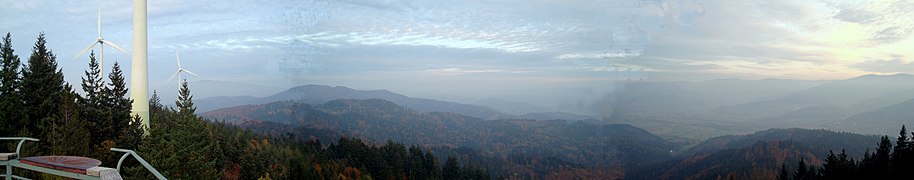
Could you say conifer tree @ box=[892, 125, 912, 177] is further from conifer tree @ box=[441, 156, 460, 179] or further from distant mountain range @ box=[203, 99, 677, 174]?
distant mountain range @ box=[203, 99, 677, 174]

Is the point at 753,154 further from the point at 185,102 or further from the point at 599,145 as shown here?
the point at 185,102

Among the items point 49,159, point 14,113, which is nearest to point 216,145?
point 14,113

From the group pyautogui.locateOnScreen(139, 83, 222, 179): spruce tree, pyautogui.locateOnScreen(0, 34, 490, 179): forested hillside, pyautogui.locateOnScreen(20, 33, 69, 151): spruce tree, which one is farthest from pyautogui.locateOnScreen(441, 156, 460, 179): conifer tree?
pyautogui.locateOnScreen(20, 33, 69, 151): spruce tree

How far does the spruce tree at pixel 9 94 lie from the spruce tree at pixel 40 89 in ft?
1.34

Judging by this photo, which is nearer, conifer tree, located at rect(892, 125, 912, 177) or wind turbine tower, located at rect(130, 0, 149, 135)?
wind turbine tower, located at rect(130, 0, 149, 135)

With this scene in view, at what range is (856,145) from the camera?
8981 cm

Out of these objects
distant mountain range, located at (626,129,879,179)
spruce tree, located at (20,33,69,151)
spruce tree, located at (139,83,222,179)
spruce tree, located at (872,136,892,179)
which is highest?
spruce tree, located at (20,33,69,151)

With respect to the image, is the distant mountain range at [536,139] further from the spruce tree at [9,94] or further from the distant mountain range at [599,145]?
the spruce tree at [9,94]

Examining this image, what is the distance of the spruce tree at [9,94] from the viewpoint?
27.8m

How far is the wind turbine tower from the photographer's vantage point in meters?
23.8

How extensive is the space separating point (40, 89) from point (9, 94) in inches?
75.7

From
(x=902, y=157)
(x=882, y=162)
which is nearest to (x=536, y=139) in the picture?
(x=882, y=162)

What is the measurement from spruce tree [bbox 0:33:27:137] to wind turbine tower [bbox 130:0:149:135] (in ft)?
31.8

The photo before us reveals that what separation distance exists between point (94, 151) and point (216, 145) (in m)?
7.86
